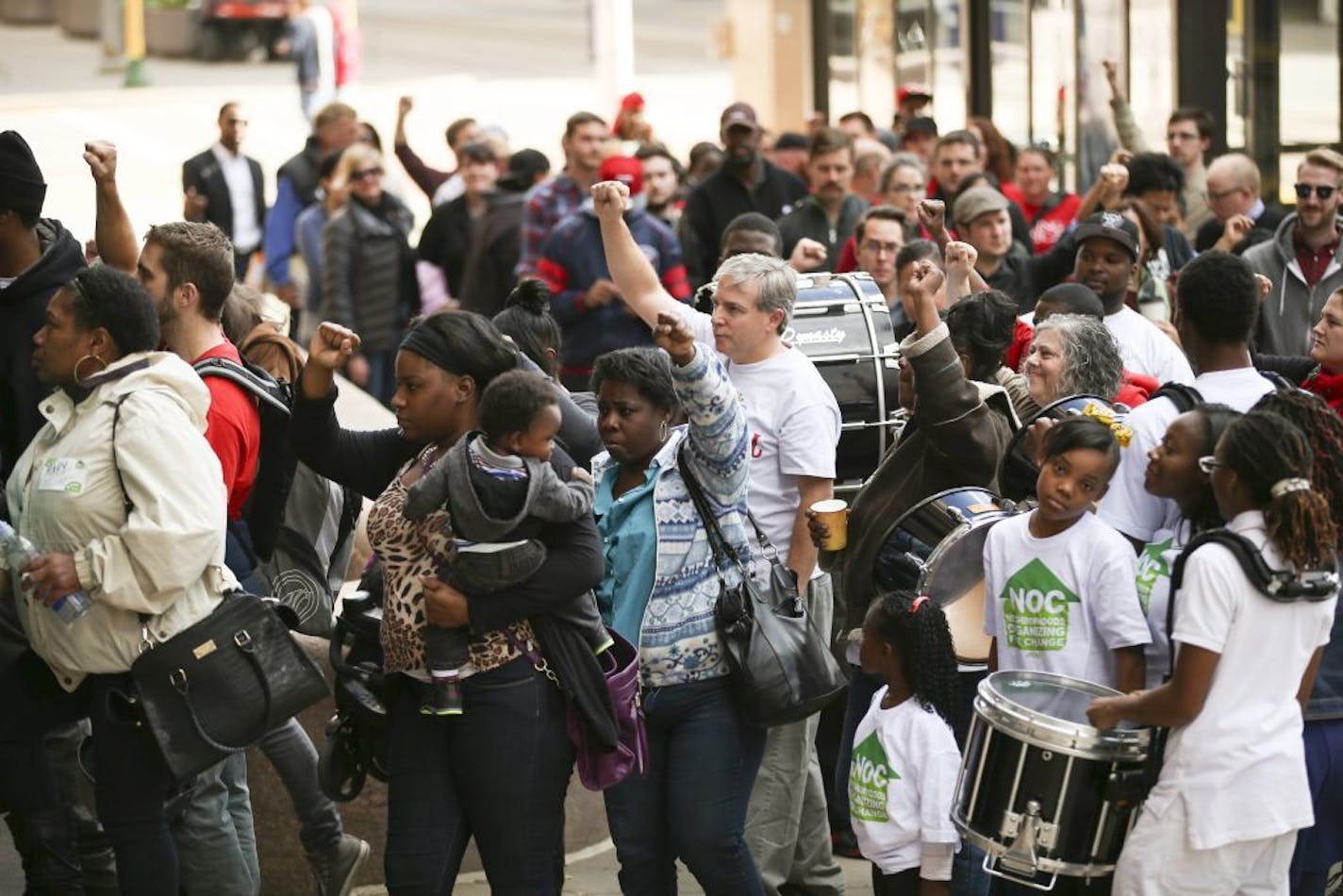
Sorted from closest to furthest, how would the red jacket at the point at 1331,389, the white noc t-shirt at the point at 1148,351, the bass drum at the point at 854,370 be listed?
the red jacket at the point at 1331,389 → the white noc t-shirt at the point at 1148,351 → the bass drum at the point at 854,370

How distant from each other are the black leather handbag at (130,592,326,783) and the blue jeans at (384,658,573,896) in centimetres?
46

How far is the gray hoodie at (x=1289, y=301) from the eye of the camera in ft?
30.0

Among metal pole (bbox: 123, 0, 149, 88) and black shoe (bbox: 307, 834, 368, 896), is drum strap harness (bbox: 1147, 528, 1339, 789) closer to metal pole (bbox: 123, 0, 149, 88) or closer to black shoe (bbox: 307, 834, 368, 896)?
black shoe (bbox: 307, 834, 368, 896)

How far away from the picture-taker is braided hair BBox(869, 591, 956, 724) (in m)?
5.65

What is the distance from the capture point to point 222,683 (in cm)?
554

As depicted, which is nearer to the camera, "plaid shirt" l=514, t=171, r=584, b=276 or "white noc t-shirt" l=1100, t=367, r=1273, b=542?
"white noc t-shirt" l=1100, t=367, r=1273, b=542

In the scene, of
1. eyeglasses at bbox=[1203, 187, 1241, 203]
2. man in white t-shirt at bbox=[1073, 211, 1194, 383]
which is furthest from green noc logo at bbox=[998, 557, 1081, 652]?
eyeglasses at bbox=[1203, 187, 1241, 203]

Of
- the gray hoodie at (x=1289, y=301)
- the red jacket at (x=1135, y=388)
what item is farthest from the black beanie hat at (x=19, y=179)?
the gray hoodie at (x=1289, y=301)

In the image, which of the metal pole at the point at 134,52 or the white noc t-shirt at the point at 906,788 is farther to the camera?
the metal pole at the point at 134,52

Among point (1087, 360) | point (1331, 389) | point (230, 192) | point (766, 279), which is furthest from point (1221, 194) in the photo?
point (230, 192)

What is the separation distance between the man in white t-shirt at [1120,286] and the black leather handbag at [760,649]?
2.19 metres

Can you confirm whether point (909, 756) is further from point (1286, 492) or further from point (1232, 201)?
point (1232, 201)

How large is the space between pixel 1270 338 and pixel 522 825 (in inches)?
199

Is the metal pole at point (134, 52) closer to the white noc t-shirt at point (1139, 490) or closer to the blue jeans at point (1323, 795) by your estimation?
the white noc t-shirt at point (1139, 490)
